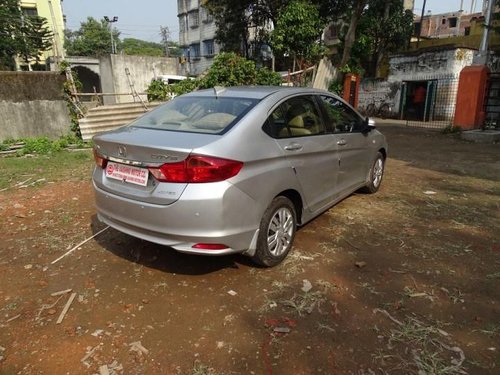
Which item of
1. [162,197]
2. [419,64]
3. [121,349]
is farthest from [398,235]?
[419,64]

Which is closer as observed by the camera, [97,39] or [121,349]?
[121,349]

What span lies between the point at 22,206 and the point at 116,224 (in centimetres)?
279

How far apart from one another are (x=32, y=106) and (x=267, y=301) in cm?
987

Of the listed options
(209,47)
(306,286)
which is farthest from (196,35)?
(306,286)

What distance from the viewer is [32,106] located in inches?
400

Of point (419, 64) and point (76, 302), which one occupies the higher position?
point (419, 64)

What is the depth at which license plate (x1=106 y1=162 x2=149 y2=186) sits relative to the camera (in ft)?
9.64

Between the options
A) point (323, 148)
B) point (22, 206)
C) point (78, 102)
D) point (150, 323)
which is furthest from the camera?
point (78, 102)

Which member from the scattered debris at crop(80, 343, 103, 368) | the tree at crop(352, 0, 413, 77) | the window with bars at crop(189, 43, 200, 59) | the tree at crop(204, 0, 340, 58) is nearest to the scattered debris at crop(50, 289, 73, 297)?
the scattered debris at crop(80, 343, 103, 368)

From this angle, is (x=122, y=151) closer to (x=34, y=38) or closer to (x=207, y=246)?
(x=207, y=246)

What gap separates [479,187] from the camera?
619 cm

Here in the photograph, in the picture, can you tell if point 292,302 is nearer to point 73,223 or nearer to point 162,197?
point 162,197

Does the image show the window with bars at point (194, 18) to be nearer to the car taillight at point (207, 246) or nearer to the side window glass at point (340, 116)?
the side window glass at point (340, 116)

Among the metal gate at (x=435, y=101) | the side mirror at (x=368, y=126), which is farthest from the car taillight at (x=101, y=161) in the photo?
the metal gate at (x=435, y=101)
